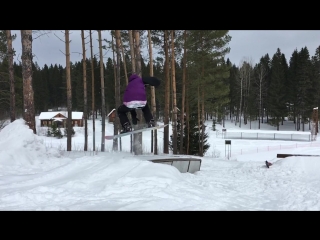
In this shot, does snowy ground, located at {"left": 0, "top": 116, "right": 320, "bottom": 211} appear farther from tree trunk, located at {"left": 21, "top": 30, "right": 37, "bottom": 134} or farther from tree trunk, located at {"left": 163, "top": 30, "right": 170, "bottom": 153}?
tree trunk, located at {"left": 163, "top": 30, "right": 170, "bottom": 153}

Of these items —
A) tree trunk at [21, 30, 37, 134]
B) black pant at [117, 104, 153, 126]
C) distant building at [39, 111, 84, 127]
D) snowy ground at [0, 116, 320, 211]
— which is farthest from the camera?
distant building at [39, 111, 84, 127]

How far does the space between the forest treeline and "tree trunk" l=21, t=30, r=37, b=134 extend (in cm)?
33

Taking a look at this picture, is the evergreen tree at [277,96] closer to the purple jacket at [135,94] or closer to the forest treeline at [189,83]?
the forest treeline at [189,83]

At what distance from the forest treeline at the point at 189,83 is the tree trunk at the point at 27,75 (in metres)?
0.33

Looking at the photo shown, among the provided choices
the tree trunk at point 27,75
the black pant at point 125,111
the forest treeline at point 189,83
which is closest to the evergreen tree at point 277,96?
the forest treeline at point 189,83

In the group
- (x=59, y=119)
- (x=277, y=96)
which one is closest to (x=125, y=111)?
(x=59, y=119)

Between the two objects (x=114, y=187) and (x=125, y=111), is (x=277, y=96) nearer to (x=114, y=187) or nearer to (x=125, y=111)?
(x=125, y=111)

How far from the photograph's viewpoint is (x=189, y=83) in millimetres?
18172

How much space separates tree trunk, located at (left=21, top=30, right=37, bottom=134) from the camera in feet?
23.9

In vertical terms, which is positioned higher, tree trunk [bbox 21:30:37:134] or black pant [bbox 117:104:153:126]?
tree trunk [bbox 21:30:37:134]

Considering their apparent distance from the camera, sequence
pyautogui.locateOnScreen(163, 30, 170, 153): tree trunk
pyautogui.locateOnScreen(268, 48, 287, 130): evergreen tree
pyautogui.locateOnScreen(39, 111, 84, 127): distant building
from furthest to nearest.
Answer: pyautogui.locateOnScreen(268, 48, 287, 130): evergreen tree, pyautogui.locateOnScreen(39, 111, 84, 127): distant building, pyautogui.locateOnScreen(163, 30, 170, 153): tree trunk

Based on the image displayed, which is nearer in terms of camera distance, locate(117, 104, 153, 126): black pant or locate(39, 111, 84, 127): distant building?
locate(117, 104, 153, 126): black pant

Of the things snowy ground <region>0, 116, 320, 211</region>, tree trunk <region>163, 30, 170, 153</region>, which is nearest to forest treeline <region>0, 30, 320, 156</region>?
tree trunk <region>163, 30, 170, 153</region>
